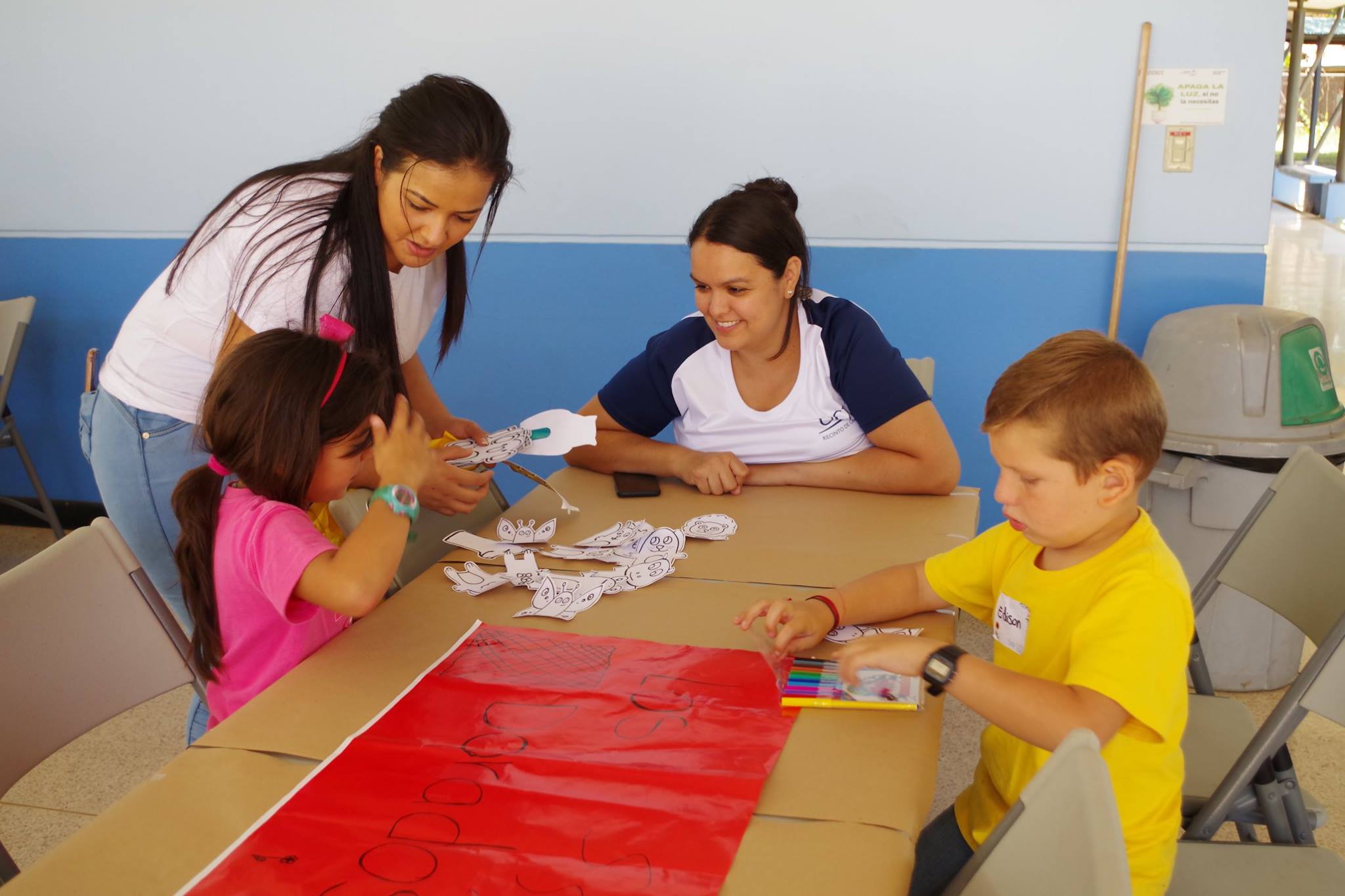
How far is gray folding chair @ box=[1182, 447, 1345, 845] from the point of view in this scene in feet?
4.19

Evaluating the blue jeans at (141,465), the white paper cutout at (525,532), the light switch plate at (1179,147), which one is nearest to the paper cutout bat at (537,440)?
the white paper cutout at (525,532)

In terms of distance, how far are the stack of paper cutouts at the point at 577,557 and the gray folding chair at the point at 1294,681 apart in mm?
759

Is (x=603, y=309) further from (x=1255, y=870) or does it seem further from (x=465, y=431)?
(x=1255, y=870)

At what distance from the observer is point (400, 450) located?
1.43 meters

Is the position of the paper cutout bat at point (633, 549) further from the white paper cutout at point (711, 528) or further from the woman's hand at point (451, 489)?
the woman's hand at point (451, 489)

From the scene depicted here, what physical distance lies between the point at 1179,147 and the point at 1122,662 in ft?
7.01

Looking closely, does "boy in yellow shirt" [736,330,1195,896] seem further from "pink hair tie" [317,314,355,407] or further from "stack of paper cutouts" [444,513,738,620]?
"pink hair tie" [317,314,355,407]

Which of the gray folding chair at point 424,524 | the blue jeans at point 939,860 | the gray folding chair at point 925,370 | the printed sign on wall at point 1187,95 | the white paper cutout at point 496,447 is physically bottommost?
the blue jeans at point 939,860

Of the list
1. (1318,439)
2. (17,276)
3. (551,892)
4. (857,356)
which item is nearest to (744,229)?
(857,356)

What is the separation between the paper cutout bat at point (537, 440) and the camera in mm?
1753

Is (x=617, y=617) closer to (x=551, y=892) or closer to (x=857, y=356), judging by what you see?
(x=551, y=892)

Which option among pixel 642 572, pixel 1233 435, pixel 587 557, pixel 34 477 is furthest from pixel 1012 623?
pixel 34 477

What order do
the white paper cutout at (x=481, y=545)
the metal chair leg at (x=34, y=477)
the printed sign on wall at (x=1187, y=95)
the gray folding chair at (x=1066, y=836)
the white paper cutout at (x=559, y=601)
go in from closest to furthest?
the gray folding chair at (x=1066, y=836)
the white paper cutout at (x=559, y=601)
the white paper cutout at (x=481, y=545)
the printed sign on wall at (x=1187, y=95)
the metal chair leg at (x=34, y=477)

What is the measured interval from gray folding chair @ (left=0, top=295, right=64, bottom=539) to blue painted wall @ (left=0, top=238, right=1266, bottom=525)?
1.03ft
